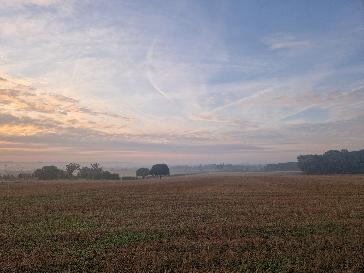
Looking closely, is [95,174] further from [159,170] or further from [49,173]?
[159,170]

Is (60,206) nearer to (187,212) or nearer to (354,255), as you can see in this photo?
(187,212)

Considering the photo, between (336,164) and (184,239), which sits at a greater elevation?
(336,164)

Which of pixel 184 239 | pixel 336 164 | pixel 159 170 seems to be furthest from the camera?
pixel 159 170

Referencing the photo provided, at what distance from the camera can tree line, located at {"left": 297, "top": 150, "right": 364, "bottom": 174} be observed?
11062 cm

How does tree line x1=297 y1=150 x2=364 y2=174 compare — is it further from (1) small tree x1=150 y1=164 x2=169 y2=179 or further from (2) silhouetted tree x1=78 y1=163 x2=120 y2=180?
(2) silhouetted tree x1=78 y1=163 x2=120 y2=180

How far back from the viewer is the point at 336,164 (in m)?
112

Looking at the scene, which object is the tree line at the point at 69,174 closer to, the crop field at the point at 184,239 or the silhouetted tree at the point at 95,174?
the silhouetted tree at the point at 95,174

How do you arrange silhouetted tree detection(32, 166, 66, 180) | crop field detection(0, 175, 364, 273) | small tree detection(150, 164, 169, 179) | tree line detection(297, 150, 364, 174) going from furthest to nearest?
small tree detection(150, 164, 169, 179) → tree line detection(297, 150, 364, 174) → silhouetted tree detection(32, 166, 66, 180) → crop field detection(0, 175, 364, 273)

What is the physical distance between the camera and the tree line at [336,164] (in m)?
111

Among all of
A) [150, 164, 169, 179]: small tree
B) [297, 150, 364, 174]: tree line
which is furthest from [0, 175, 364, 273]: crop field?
[150, 164, 169, 179]: small tree

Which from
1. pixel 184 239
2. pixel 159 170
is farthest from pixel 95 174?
pixel 184 239

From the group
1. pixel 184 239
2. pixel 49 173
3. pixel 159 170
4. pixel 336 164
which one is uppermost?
pixel 159 170

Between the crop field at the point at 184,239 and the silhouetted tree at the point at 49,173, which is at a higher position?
the silhouetted tree at the point at 49,173

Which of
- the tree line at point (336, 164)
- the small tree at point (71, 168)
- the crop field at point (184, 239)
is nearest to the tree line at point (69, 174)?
the small tree at point (71, 168)
